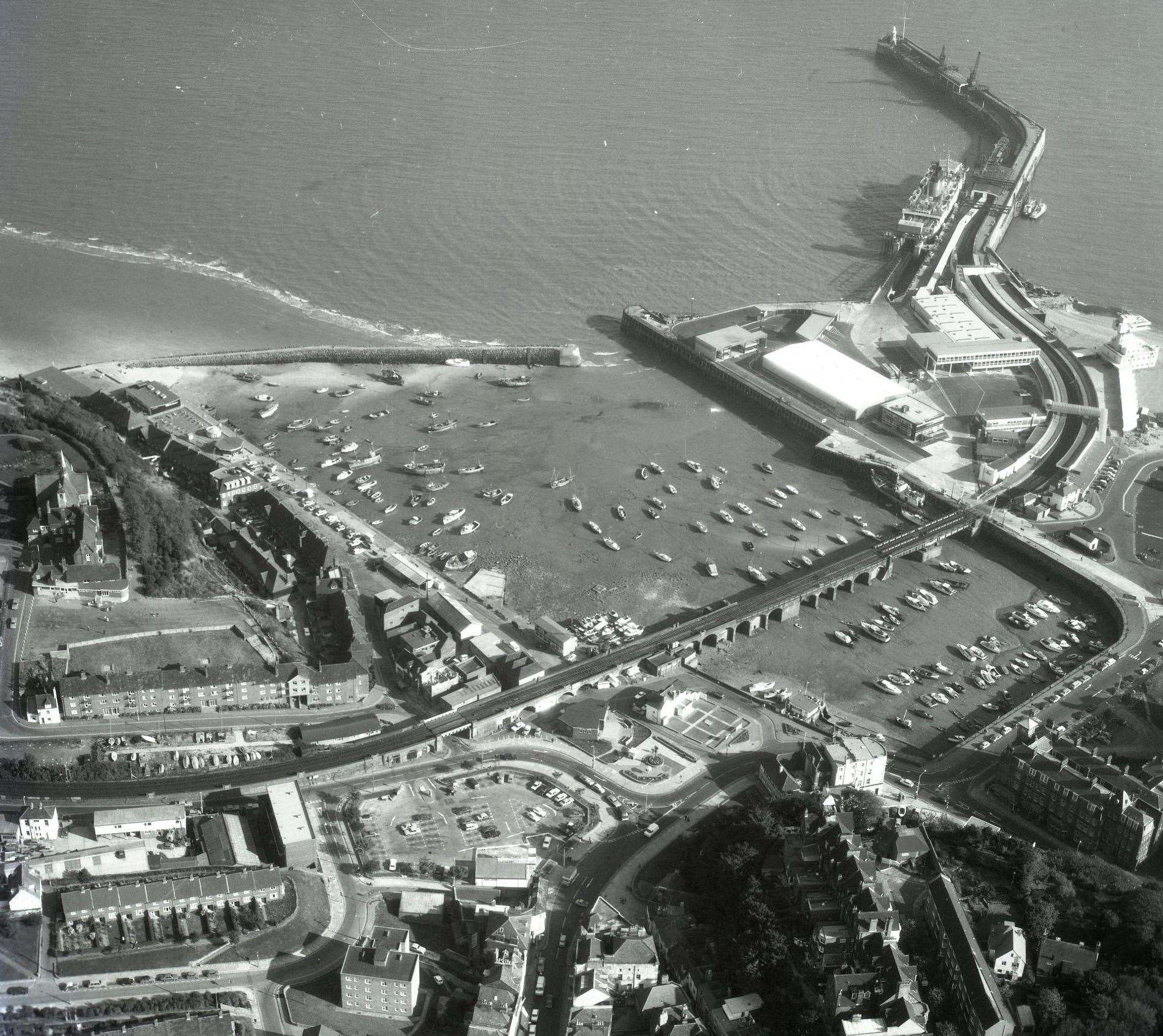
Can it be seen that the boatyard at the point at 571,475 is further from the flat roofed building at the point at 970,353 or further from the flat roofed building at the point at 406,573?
the flat roofed building at the point at 970,353

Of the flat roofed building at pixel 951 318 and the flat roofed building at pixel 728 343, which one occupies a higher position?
the flat roofed building at pixel 951 318

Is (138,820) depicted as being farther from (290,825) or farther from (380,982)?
(380,982)

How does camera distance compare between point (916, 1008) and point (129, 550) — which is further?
point (129, 550)

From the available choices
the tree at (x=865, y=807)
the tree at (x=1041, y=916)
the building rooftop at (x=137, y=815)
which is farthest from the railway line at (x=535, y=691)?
the tree at (x=1041, y=916)

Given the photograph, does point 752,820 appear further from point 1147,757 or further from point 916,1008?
point 1147,757

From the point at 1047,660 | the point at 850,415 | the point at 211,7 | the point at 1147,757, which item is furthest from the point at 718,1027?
the point at 211,7

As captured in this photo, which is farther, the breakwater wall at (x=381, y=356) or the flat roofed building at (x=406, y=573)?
the breakwater wall at (x=381, y=356)
